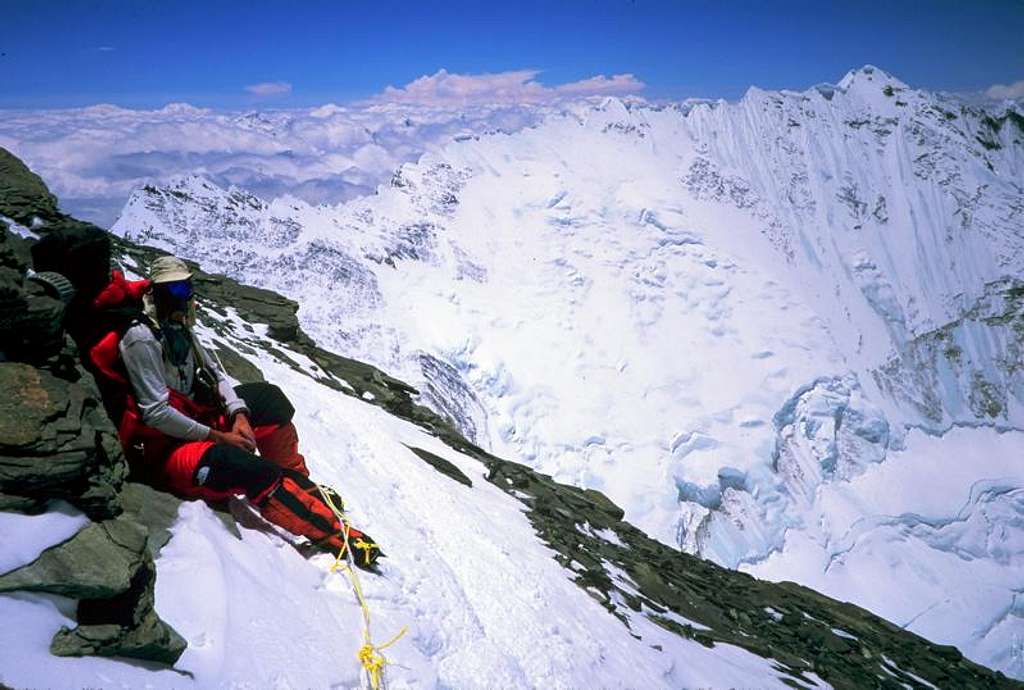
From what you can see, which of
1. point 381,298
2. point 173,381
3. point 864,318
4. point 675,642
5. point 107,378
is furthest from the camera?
point 864,318

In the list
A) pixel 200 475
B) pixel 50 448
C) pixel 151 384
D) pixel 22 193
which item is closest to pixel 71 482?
pixel 50 448

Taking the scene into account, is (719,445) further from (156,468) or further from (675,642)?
(156,468)

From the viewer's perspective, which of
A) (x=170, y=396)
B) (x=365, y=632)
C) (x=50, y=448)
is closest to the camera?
(x=50, y=448)

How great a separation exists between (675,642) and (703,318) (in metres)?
75.6

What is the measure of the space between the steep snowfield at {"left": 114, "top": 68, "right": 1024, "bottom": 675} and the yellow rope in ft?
128

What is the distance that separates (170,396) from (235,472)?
0.92 m

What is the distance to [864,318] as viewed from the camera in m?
89.0

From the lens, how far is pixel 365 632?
454 cm

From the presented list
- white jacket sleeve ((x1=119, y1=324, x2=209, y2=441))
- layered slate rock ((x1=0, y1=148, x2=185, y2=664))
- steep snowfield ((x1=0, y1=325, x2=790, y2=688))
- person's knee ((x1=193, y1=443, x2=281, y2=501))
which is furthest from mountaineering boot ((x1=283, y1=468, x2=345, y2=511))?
layered slate rock ((x1=0, y1=148, x2=185, y2=664))

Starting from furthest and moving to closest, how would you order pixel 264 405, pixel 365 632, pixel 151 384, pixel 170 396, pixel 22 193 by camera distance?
pixel 22 193, pixel 264 405, pixel 170 396, pixel 365 632, pixel 151 384

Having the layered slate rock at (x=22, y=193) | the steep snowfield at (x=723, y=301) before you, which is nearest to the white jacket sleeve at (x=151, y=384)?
the layered slate rock at (x=22, y=193)

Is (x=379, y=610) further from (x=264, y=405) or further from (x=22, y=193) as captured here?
(x=22, y=193)

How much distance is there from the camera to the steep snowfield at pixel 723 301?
54.0m

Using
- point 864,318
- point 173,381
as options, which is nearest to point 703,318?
point 864,318
